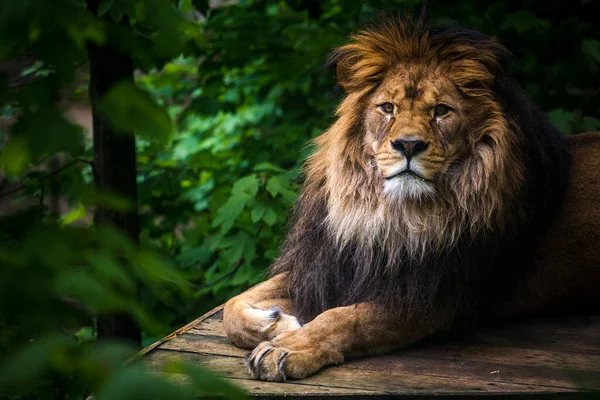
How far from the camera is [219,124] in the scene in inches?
301

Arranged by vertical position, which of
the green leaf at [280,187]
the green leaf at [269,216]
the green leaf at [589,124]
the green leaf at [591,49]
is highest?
the green leaf at [591,49]

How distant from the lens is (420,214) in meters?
3.01

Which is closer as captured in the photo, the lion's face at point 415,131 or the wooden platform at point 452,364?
the wooden platform at point 452,364

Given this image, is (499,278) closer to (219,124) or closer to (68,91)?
(68,91)

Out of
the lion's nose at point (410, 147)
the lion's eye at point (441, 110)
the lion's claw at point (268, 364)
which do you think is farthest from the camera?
the lion's eye at point (441, 110)

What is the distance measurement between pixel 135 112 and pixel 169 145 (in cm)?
326

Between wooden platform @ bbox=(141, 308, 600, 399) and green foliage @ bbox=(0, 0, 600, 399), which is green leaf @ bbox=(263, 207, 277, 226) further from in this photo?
wooden platform @ bbox=(141, 308, 600, 399)

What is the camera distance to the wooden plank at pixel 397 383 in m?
2.63

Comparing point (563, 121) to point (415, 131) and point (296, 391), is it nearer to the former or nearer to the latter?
point (415, 131)

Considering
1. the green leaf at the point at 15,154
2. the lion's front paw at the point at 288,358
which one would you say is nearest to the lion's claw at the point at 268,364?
the lion's front paw at the point at 288,358

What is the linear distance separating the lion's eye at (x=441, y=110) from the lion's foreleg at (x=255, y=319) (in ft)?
3.15

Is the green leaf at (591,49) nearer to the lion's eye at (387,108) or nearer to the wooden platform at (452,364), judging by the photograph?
the wooden platform at (452,364)

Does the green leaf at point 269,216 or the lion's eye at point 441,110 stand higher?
the lion's eye at point 441,110

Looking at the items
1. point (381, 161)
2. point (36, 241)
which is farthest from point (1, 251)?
point (381, 161)
